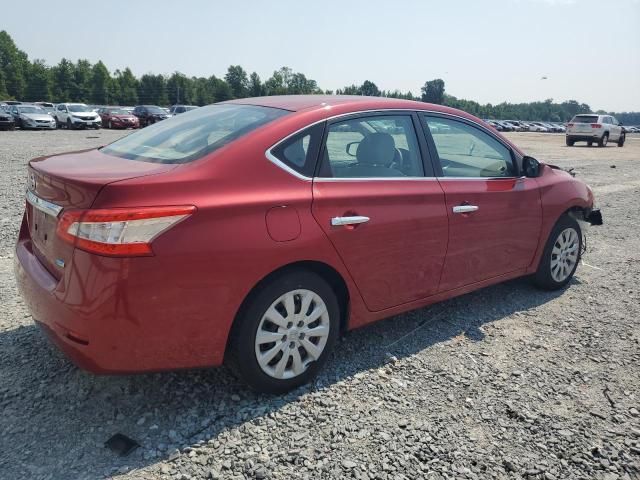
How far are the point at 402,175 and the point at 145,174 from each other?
1678mm

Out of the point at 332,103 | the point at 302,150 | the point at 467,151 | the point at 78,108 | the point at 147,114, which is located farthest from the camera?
the point at 147,114

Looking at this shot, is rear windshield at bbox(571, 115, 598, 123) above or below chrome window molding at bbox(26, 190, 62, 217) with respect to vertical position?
→ above

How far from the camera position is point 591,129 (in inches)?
1116

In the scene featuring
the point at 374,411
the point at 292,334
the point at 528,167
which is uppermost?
the point at 528,167

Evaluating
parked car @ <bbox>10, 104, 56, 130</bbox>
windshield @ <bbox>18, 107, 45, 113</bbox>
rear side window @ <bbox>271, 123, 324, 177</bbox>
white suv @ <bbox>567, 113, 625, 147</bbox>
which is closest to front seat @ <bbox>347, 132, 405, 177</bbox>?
rear side window @ <bbox>271, 123, 324, 177</bbox>

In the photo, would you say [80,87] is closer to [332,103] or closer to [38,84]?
[38,84]

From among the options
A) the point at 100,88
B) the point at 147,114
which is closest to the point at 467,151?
the point at 147,114

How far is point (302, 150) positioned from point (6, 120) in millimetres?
29173

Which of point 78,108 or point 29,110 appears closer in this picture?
point 29,110

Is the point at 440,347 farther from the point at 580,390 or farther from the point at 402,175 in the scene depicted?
the point at 402,175

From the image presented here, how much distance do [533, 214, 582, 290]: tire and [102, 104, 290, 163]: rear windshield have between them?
113 inches

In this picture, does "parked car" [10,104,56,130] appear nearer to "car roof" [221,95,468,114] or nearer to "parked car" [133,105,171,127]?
"parked car" [133,105,171,127]

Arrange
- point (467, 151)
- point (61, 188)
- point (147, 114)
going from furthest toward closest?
point (147, 114) → point (467, 151) → point (61, 188)

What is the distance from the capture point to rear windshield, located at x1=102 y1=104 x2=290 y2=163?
2.87 meters
